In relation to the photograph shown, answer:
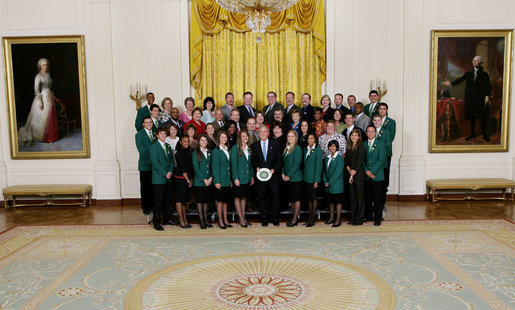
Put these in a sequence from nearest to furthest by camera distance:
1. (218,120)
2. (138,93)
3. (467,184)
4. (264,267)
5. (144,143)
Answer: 1. (264,267)
2. (144,143)
3. (218,120)
4. (467,184)
5. (138,93)

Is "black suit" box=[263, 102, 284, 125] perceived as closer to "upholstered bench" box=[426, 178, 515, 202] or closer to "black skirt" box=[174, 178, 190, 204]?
"black skirt" box=[174, 178, 190, 204]

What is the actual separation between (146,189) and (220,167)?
5.45ft

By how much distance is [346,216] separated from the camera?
328 inches

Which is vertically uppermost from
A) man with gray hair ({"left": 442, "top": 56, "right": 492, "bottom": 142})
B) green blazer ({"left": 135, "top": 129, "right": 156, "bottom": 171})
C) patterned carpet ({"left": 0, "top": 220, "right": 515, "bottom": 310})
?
man with gray hair ({"left": 442, "top": 56, "right": 492, "bottom": 142})

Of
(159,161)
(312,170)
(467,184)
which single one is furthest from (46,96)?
(467,184)

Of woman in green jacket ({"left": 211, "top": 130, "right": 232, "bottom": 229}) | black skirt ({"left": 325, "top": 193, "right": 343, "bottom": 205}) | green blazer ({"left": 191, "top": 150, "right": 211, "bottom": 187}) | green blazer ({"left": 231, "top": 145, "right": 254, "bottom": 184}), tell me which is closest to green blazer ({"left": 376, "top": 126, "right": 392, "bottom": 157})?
black skirt ({"left": 325, "top": 193, "right": 343, "bottom": 205})

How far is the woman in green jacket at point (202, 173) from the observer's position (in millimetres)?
7402

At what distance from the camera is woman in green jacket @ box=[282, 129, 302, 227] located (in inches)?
294

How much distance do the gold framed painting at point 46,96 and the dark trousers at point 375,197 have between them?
6220mm

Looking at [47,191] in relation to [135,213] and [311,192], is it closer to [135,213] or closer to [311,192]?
[135,213]

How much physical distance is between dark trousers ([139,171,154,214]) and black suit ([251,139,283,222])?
2.05 metres

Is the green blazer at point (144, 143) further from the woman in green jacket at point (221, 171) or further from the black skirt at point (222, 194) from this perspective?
the black skirt at point (222, 194)

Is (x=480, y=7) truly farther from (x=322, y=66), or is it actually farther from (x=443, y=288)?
(x=443, y=288)

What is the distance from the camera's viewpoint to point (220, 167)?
7.48m
